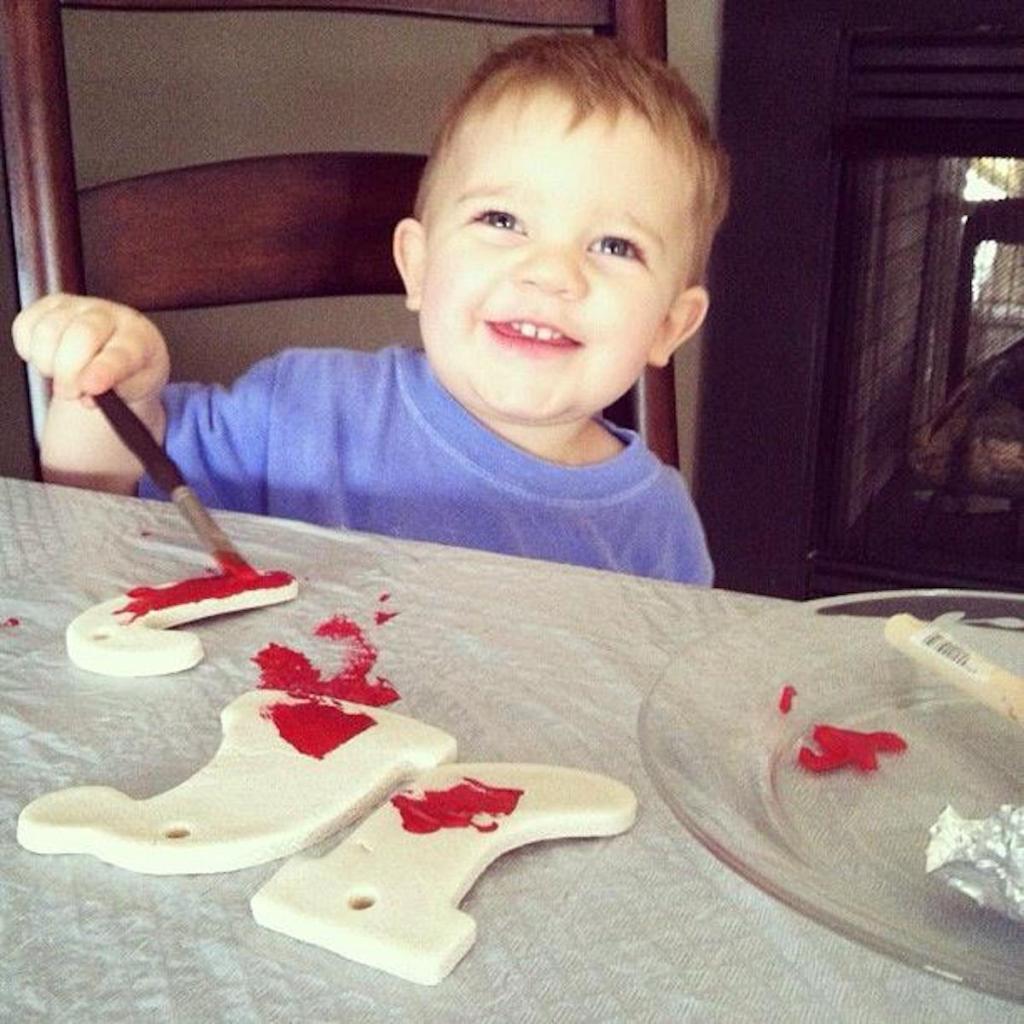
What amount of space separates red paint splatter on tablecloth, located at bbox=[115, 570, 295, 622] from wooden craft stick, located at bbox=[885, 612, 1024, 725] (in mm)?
250

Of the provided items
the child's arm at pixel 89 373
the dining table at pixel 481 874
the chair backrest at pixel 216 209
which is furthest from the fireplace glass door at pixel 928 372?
the dining table at pixel 481 874

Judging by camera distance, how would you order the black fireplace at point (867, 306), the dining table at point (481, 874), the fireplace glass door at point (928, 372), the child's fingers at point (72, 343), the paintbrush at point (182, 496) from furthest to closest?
the fireplace glass door at point (928, 372), the black fireplace at point (867, 306), the child's fingers at point (72, 343), the paintbrush at point (182, 496), the dining table at point (481, 874)

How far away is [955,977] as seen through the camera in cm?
30

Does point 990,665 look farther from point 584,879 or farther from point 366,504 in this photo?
point 366,504

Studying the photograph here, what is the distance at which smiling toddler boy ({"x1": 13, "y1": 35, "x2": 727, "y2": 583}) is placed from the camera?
31.4 inches

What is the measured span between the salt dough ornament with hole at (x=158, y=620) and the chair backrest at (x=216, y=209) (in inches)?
14.1

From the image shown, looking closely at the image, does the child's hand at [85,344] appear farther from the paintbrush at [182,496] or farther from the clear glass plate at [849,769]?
the clear glass plate at [849,769]

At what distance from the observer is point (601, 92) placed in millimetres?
810

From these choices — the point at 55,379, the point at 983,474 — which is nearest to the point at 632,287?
the point at 55,379

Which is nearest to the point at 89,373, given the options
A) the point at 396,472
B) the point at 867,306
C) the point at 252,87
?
the point at 396,472

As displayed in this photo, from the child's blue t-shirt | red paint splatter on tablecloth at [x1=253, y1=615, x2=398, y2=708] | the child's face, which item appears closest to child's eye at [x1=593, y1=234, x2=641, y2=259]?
the child's face

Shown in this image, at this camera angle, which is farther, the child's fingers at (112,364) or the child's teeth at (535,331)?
the child's teeth at (535,331)

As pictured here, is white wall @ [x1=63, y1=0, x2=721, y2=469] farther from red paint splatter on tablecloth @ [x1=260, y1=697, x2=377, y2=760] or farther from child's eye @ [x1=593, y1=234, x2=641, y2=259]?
red paint splatter on tablecloth @ [x1=260, y1=697, x2=377, y2=760]

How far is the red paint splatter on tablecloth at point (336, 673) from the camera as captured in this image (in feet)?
1.56
